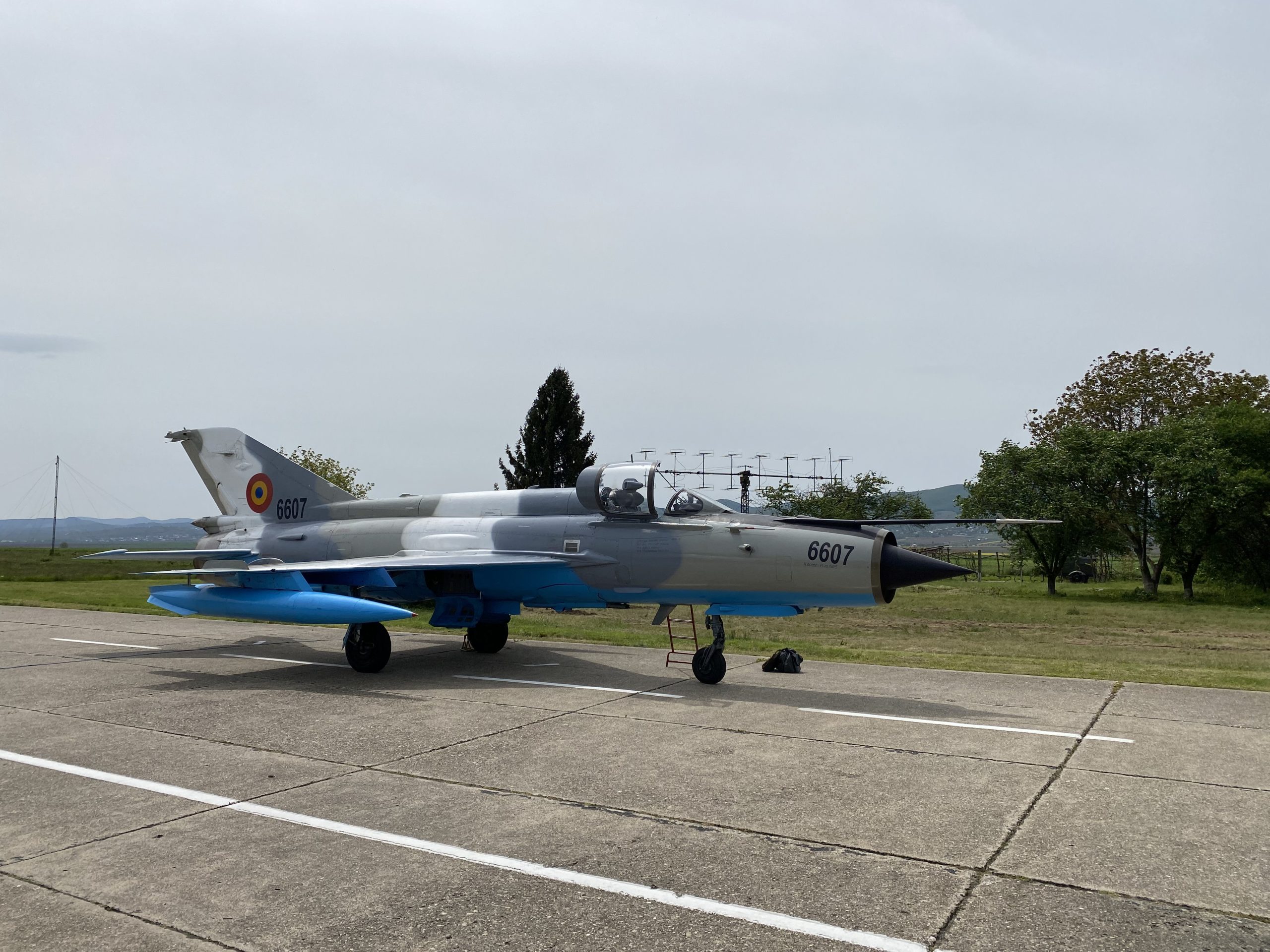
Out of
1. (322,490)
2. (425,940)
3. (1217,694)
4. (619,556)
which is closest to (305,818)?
(425,940)

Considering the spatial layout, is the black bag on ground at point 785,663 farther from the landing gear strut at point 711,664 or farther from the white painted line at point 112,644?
the white painted line at point 112,644

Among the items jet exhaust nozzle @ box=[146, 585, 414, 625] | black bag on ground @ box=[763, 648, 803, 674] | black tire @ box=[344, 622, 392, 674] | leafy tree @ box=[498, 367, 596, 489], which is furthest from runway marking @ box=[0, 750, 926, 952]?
leafy tree @ box=[498, 367, 596, 489]

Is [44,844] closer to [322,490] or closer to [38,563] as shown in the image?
[322,490]

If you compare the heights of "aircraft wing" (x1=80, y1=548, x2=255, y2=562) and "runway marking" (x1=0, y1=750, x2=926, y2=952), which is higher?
"aircraft wing" (x1=80, y1=548, x2=255, y2=562)

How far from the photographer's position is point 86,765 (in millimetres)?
6840

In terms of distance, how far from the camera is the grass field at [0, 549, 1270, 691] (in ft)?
42.1

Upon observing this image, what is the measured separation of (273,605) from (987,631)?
18.7 m

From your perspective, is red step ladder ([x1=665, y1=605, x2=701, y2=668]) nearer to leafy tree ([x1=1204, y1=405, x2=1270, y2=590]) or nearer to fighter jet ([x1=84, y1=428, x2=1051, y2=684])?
fighter jet ([x1=84, y1=428, x2=1051, y2=684])

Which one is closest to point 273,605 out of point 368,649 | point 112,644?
point 368,649

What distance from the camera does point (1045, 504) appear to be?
41.8 metres

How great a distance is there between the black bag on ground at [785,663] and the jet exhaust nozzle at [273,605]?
4749mm

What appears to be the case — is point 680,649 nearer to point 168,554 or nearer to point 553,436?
point 168,554

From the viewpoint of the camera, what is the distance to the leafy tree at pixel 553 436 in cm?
4306

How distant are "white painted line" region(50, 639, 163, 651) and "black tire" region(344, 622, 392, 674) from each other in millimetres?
4463
